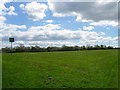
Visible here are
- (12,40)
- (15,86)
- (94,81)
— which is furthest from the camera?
(12,40)

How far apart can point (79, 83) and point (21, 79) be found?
4.37 meters

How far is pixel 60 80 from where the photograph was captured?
19.4m

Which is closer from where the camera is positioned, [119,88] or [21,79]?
[119,88]

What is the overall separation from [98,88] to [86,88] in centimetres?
77

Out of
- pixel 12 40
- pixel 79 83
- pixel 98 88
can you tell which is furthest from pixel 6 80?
pixel 12 40

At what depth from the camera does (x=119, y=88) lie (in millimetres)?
16703

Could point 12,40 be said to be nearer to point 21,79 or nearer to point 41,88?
point 21,79

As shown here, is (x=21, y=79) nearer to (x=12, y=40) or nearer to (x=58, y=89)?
(x=58, y=89)

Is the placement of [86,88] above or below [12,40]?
below

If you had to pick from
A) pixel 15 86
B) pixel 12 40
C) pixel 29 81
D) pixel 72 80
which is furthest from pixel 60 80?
pixel 12 40

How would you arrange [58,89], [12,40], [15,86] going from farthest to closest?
[12,40] → [15,86] → [58,89]

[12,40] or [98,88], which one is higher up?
[12,40]

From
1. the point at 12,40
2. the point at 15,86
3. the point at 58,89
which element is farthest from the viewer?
the point at 12,40

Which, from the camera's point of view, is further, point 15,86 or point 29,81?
point 29,81
